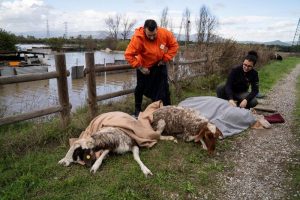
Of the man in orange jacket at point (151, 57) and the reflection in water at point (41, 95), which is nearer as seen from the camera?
the man in orange jacket at point (151, 57)

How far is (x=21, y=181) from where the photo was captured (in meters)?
3.93

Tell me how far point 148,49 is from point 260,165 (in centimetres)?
319

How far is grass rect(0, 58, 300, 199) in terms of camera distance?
377cm

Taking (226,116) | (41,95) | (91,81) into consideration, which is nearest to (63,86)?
(91,81)

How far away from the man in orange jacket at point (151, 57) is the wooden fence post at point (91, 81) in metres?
0.74

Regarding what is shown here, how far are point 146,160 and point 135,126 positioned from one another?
0.76 meters

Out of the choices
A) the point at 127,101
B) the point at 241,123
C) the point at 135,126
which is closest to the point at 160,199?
the point at 135,126

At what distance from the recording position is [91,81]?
6.04 metres

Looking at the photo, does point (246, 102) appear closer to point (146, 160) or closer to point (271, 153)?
point (271, 153)

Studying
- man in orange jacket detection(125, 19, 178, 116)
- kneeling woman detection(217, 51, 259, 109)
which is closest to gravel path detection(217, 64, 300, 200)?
kneeling woman detection(217, 51, 259, 109)

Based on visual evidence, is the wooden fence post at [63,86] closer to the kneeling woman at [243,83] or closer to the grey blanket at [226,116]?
the grey blanket at [226,116]

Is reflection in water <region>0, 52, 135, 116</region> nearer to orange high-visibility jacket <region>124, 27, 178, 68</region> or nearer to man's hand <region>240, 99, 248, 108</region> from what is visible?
orange high-visibility jacket <region>124, 27, 178, 68</region>

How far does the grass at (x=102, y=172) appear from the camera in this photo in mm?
3766

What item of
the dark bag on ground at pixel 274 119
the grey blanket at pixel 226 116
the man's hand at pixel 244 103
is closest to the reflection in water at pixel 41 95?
the grey blanket at pixel 226 116
